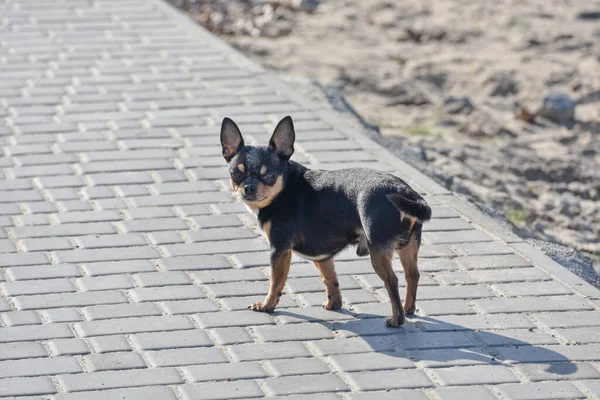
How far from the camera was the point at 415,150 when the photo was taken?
9703 millimetres

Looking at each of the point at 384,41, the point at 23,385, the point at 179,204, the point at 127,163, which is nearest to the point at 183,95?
the point at 127,163

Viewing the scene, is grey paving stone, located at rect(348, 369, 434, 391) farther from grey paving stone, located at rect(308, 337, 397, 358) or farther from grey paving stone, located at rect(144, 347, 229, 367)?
grey paving stone, located at rect(144, 347, 229, 367)

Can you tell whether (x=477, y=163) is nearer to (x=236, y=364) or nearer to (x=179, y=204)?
(x=179, y=204)

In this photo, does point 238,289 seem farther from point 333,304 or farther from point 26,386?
point 26,386

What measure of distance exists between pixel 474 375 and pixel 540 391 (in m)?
0.35

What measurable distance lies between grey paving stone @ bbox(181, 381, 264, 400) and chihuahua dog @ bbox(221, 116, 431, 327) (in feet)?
Answer: 3.04

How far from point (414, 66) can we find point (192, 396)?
8.30 meters

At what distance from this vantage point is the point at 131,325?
6.16m

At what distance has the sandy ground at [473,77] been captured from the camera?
9.66 m

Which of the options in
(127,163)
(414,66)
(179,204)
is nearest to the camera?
(179,204)

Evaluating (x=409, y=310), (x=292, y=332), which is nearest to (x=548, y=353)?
(x=409, y=310)

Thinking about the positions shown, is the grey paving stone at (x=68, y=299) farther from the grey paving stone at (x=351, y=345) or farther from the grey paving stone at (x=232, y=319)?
the grey paving stone at (x=351, y=345)

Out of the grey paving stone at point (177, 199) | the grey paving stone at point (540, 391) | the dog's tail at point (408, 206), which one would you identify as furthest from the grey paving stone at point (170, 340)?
the grey paving stone at point (177, 199)

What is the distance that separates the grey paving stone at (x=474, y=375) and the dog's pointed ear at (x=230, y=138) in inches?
71.2
